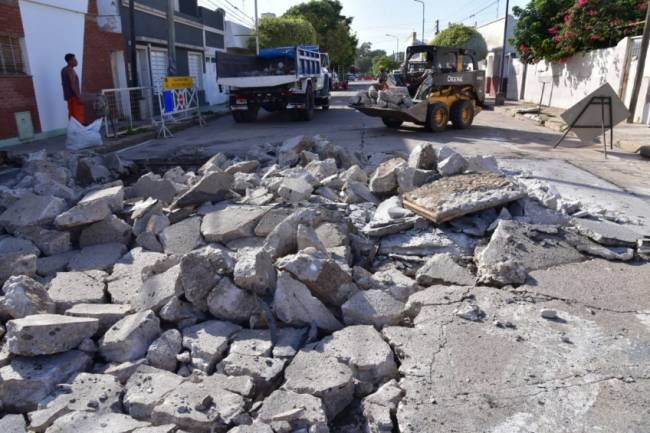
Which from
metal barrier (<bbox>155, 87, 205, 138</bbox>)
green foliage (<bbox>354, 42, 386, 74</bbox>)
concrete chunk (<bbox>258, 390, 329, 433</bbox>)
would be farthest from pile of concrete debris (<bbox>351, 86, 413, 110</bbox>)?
green foliage (<bbox>354, 42, 386, 74</bbox>)

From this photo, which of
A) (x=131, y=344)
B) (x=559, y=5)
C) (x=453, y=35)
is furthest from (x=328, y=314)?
(x=453, y=35)

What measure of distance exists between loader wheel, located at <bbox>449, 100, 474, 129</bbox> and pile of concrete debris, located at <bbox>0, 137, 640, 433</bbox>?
23.7 feet

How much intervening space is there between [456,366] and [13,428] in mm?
2494

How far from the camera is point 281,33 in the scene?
3294 centimetres

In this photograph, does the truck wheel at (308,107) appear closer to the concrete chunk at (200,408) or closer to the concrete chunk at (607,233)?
the concrete chunk at (607,233)

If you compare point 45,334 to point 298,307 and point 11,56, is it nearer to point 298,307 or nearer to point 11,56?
point 298,307

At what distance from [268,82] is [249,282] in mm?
12467

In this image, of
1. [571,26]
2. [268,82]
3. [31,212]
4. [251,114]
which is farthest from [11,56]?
[571,26]

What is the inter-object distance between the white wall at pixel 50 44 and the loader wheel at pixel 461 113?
33.7 feet

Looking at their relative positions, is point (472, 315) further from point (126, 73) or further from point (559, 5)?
point (559, 5)

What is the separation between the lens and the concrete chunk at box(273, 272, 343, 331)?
346 centimetres

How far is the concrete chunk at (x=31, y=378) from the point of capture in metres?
2.85

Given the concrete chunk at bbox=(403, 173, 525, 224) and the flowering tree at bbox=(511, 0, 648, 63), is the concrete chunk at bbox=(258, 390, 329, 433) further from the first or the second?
the flowering tree at bbox=(511, 0, 648, 63)

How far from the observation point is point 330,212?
4.93 metres
